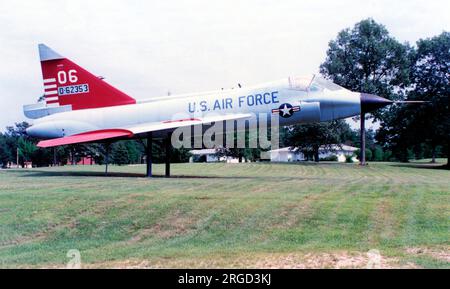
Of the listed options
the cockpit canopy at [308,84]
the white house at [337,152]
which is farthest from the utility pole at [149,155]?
the white house at [337,152]

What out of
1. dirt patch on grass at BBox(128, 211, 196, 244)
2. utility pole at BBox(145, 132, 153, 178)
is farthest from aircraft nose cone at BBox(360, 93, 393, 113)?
dirt patch on grass at BBox(128, 211, 196, 244)

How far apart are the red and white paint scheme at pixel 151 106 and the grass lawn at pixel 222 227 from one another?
6222 mm

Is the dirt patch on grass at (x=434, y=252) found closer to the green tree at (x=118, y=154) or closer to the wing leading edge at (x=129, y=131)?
the wing leading edge at (x=129, y=131)

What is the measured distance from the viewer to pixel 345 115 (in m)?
20.1

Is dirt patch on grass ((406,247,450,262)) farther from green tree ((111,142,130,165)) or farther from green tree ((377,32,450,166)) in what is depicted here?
green tree ((111,142,130,165))

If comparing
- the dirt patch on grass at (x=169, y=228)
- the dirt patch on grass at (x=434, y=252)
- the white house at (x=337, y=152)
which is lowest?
the dirt patch on grass at (x=434, y=252)

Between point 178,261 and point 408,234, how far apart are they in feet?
15.6

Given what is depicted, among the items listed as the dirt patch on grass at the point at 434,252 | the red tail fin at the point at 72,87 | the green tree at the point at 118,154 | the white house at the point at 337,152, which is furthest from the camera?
the white house at the point at 337,152

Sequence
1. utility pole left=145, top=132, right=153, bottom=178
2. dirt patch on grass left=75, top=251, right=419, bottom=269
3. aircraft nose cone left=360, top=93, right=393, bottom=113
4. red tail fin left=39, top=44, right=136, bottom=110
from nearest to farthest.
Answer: dirt patch on grass left=75, top=251, right=419, bottom=269, aircraft nose cone left=360, top=93, right=393, bottom=113, utility pole left=145, top=132, right=153, bottom=178, red tail fin left=39, top=44, right=136, bottom=110

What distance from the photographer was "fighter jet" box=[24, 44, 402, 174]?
2006cm

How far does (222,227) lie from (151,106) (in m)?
A: 12.0

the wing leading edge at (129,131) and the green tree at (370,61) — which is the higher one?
the green tree at (370,61)

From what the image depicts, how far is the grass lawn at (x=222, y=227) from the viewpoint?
813cm
